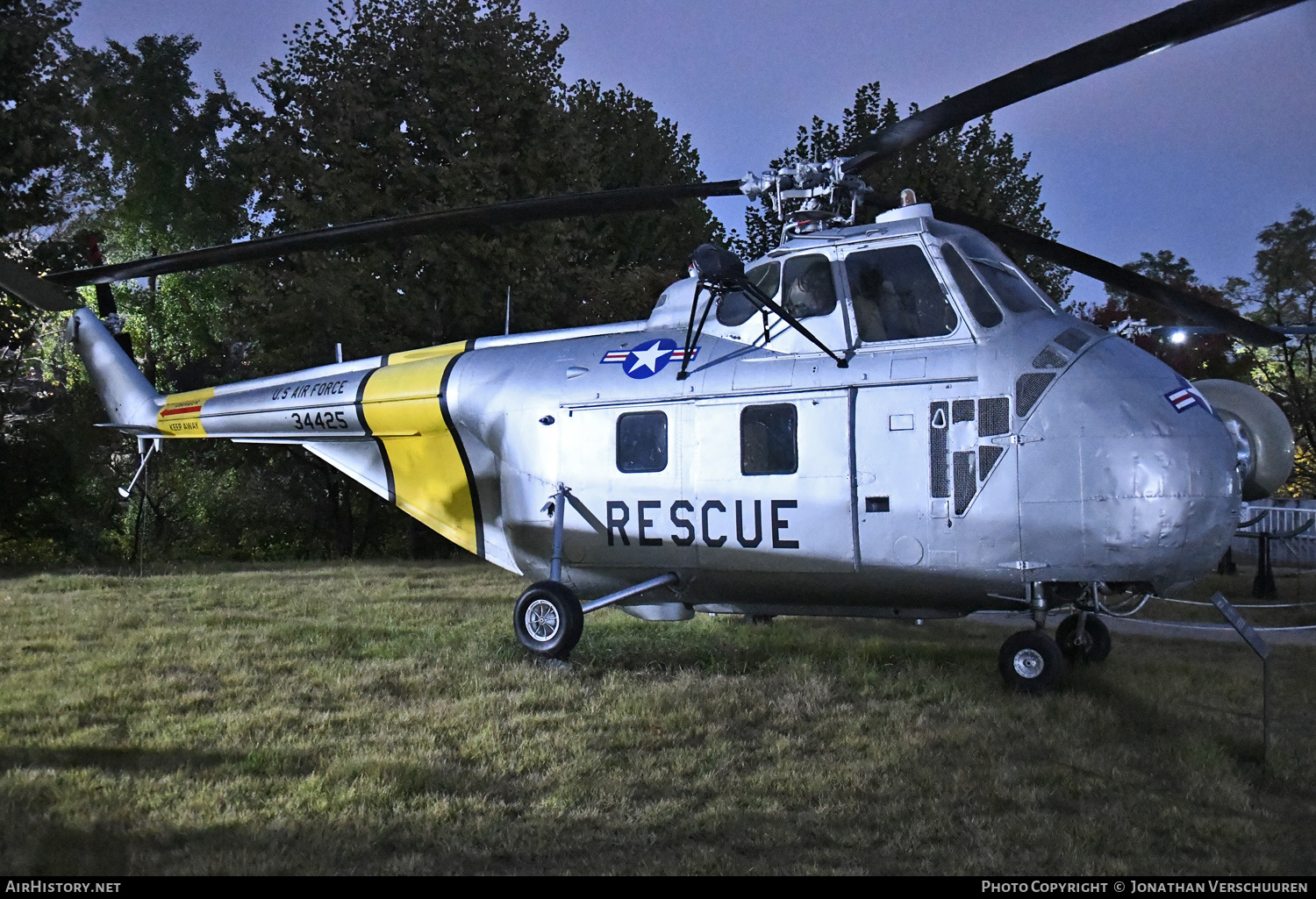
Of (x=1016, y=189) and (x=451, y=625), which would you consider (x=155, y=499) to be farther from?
(x=1016, y=189)

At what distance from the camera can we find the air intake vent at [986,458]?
20.8 ft

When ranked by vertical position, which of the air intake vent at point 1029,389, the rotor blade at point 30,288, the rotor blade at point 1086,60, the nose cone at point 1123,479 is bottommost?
the nose cone at point 1123,479

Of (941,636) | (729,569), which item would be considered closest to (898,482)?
(729,569)

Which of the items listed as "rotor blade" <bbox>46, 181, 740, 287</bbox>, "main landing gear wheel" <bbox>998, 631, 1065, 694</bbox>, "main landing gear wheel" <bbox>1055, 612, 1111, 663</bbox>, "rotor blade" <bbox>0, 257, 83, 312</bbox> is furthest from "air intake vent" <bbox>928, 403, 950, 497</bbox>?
"rotor blade" <bbox>0, 257, 83, 312</bbox>

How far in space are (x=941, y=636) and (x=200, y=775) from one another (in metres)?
6.99

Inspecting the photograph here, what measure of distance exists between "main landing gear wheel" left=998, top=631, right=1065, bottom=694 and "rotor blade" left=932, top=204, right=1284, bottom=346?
2.54 meters

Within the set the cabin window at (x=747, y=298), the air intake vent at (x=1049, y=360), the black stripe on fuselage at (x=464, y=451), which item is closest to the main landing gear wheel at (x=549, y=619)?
the black stripe on fuselage at (x=464, y=451)

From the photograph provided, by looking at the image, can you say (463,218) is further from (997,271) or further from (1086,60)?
(1086,60)

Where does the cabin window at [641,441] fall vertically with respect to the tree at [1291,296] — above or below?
below

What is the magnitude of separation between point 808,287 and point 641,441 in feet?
5.55

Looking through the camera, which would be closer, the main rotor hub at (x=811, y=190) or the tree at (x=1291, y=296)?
the main rotor hub at (x=811, y=190)

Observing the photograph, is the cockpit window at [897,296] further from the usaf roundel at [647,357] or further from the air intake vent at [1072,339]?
the usaf roundel at [647,357]

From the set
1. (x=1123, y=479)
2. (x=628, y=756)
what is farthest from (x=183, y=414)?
(x=1123, y=479)

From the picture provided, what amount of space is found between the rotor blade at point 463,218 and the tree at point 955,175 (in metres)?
10.8
